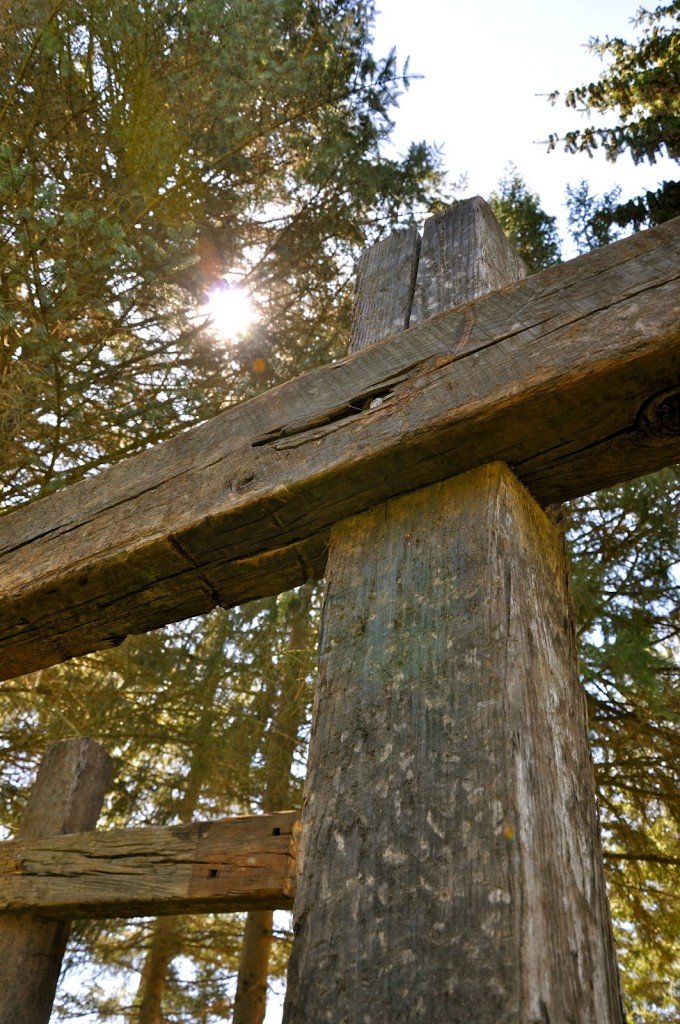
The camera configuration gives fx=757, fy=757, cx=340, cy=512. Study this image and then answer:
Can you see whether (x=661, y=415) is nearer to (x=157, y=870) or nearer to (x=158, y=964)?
(x=157, y=870)

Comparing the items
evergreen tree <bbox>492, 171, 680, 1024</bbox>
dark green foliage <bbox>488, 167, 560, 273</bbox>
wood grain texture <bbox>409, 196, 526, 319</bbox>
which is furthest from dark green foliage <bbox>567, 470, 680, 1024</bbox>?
wood grain texture <bbox>409, 196, 526, 319</bbox>

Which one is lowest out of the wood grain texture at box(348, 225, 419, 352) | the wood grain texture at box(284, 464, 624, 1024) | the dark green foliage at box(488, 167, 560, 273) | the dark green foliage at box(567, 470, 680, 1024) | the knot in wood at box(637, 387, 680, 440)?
the wood grain texture at box(284, 464, 624, 1024)

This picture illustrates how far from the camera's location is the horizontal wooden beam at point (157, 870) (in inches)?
94.6

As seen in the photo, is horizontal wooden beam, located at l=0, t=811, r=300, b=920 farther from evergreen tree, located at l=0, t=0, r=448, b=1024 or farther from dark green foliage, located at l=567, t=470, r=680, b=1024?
dark green foliage, located at l=567, t=470, r=680, b=1024

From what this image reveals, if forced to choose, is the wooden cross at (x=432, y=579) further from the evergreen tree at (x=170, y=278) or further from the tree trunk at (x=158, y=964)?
the tree trunk at (x=158, y=964)

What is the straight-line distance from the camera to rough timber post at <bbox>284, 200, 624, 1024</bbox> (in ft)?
2.77

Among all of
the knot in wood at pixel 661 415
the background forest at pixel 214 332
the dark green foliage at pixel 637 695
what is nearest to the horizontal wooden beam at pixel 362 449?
the knot in wood at pixel 661 415

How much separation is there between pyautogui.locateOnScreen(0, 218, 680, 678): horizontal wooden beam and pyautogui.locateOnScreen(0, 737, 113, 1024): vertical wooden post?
5.91 feet

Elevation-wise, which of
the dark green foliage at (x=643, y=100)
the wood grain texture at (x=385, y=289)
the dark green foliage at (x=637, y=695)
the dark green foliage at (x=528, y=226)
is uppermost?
the dark green foliage at (x=528, y=226)

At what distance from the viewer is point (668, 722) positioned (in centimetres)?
554

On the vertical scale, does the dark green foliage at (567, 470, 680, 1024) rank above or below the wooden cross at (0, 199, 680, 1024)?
above

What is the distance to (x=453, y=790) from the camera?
956 millimetres

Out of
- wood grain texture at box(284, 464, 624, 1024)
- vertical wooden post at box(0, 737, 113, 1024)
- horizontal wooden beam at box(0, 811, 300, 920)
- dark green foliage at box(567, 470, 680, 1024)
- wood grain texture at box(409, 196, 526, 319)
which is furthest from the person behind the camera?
dark green foliage at box(567, 470, 680, 1024)

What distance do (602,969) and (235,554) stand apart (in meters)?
0.89
